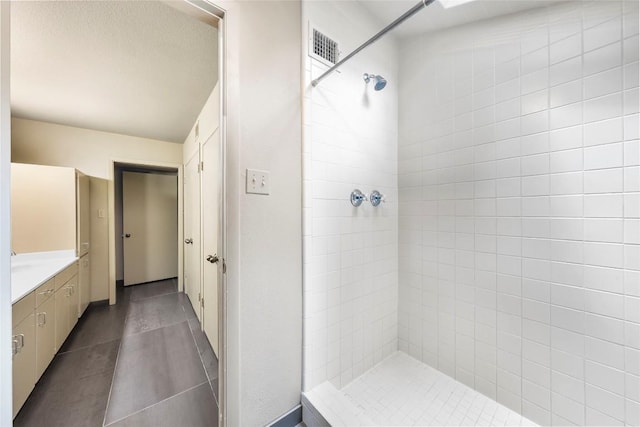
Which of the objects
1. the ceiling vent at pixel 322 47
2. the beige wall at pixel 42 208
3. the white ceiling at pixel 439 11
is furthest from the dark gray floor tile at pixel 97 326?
the white ceiling at pixel 439 11

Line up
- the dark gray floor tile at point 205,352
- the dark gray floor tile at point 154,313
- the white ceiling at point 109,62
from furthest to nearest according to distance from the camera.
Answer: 1. the dark gray floor tile at point 154,313
2. the dark gray floor tile at point 205,352
3. the white ceiling at point 109,62

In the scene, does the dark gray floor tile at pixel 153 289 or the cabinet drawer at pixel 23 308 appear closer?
the cabinet drawer at pixel 23 308

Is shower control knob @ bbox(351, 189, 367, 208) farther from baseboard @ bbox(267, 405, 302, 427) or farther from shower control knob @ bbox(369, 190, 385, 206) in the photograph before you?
baseboard @ bbox(267, 405, 302, 427)

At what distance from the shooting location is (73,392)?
149 cm

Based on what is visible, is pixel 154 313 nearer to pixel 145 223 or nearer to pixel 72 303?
pixel 72 303

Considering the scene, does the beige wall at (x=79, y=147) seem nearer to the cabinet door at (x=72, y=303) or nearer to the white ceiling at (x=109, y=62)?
the white ceiling at (x=109, y=62)

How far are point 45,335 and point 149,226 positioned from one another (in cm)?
238

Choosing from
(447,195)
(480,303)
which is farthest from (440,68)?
(480,303)

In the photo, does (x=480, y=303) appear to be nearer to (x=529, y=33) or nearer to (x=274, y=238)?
(x=274, y=238)

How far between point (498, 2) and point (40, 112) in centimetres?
400

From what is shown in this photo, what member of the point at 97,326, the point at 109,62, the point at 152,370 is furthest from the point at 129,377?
the point at 109,62

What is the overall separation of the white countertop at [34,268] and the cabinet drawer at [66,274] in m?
0.05

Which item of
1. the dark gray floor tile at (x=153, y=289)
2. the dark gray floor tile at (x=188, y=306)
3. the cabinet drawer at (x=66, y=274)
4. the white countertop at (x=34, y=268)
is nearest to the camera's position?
the white countertop at (x=34, y=268)

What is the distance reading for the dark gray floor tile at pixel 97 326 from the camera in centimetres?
204
